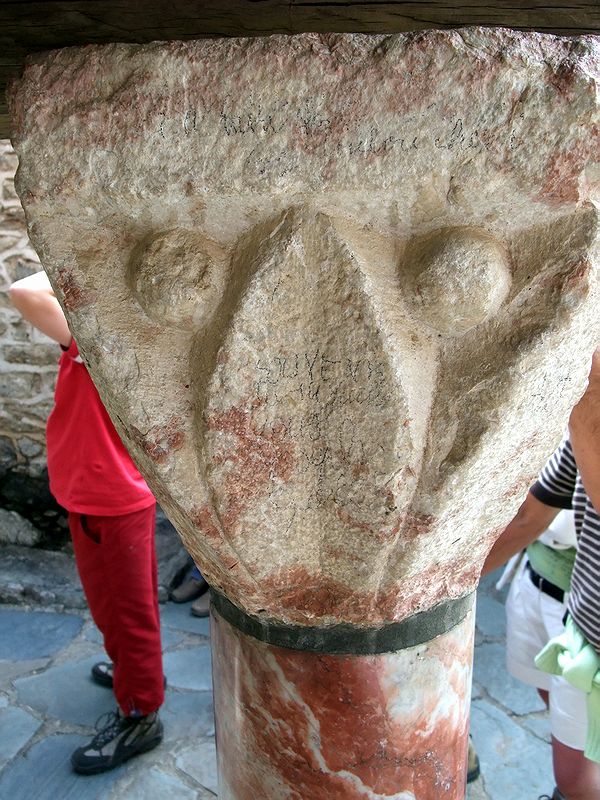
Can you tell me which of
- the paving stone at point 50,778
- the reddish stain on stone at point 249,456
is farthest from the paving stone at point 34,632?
the reddish stain on stone at point 249,456

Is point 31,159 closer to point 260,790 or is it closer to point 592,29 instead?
point 592,29

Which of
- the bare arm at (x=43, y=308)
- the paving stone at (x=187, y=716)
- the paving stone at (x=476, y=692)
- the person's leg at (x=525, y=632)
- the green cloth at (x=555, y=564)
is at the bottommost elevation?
the paving stone at (x=187, y=716)

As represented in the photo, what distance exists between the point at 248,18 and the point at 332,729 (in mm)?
819

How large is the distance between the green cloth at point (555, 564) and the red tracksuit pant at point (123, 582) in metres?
1.02

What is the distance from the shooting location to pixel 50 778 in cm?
216

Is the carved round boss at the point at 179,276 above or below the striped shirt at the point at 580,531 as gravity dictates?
above

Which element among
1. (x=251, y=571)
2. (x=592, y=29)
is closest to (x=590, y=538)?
(x=251, y=571)

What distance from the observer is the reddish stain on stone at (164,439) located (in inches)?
33.0

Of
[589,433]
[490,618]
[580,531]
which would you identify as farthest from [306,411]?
[490,618]

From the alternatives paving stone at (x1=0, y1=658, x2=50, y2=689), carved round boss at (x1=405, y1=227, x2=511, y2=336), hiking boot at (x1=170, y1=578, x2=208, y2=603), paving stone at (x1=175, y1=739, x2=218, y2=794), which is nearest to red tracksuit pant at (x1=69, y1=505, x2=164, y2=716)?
paving stone at (x1=175, y1=739, x2=218, y2=794)

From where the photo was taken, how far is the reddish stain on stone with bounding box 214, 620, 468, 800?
948 mm

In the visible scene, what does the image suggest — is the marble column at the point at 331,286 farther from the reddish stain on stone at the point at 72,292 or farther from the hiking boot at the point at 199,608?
the hiking boot at the point at 199,608

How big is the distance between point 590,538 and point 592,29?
1.08 meters

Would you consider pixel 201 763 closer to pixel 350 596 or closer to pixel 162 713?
pixel 162 713
